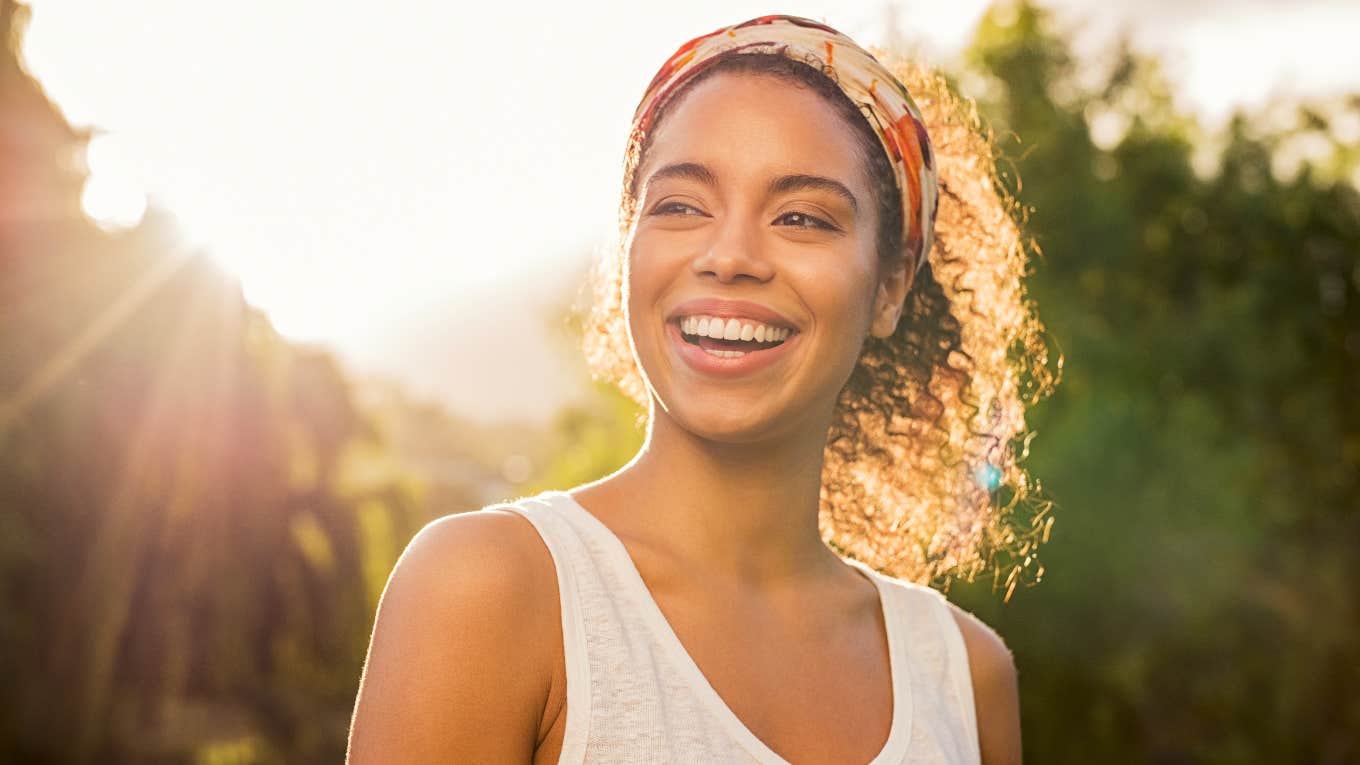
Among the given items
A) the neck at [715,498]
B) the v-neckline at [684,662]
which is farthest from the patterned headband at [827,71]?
the v-neckline at [684,662]

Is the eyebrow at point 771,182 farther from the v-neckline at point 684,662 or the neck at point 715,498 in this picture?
the v-neckline at point 684,662

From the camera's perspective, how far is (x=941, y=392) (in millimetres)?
3061

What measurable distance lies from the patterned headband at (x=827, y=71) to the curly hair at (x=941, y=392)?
0.55 meters

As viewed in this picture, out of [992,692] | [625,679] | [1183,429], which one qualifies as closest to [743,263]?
[625,679]

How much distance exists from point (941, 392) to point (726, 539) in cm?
95

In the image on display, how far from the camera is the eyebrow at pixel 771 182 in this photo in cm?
217

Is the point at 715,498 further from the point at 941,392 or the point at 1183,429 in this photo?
the point at 1183,429

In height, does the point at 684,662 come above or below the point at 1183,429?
below

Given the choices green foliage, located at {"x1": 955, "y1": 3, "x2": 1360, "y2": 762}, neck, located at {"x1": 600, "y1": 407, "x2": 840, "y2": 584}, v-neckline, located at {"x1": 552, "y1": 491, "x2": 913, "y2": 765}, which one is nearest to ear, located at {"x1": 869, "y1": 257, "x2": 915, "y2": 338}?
neck, located at {"x1": 600, "y1": 407, "x2": 840, "y2": 584}

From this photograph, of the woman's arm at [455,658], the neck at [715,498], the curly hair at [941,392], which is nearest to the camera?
the woman's arm at [455,658]

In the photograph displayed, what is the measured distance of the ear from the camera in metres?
2.48

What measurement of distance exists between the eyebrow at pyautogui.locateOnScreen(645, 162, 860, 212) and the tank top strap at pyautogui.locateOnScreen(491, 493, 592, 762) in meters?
0.54

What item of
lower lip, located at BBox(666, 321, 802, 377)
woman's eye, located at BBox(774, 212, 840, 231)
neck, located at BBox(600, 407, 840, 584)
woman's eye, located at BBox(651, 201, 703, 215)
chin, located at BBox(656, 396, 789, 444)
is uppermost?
woman's eye, located at BBox(651, 201, 703, 215)

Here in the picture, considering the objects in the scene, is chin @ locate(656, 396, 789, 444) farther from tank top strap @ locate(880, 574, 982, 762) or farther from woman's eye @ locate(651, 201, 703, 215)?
tank top strap @ locate(880, 574, 982, 762)
